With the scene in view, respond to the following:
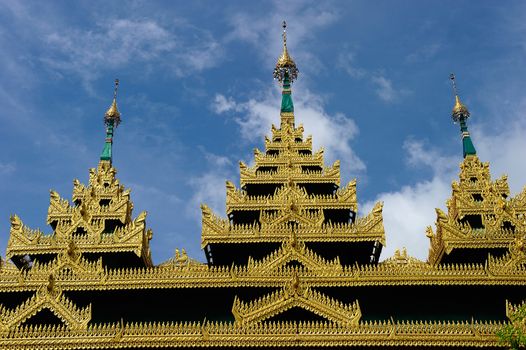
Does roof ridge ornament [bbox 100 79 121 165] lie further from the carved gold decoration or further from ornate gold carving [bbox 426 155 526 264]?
ornate gold carving [bbox 426 155 526 264]

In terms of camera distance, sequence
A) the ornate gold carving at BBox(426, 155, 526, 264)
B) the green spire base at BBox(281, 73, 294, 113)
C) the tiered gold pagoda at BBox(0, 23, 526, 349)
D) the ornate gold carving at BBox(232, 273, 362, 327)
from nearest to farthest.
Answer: the tiered gold pagoda at BBox(0, 23, 526, 349)
the ornate gold carving at BBox(232, 273, 362, 327)
the ornate gold carving at BBox(426, 155, 526, 264)
the green spire base at BBox(281, 73, 294, 113)

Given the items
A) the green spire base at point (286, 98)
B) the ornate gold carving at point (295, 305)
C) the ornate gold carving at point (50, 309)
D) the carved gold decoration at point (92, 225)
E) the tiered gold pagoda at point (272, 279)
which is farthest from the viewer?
the green spire base at point (286, 98)

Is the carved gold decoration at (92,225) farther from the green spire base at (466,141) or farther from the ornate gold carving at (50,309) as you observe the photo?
the green spire base at (466,141)

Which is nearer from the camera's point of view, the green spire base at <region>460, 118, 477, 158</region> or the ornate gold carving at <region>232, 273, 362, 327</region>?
the ornate gold carving at <region>232, 273, 362, 327</region>

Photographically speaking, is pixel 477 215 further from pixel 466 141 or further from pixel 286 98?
pixel 286 98

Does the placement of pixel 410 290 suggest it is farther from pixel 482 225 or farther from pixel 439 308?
pixel 482 225

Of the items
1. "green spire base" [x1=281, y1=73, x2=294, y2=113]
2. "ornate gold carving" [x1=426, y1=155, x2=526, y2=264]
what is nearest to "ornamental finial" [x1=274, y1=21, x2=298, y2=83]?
"green spire base" [x1=281, y1=73, x2=294, y2=113]

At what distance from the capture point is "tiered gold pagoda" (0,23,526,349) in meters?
18.3

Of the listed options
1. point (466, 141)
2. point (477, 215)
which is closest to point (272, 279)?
point (477, 215)

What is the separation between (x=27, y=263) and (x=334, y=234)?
1321 centimetres

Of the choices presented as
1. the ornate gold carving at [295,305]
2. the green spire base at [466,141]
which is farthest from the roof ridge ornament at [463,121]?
the ornate gold carving at [295,305]

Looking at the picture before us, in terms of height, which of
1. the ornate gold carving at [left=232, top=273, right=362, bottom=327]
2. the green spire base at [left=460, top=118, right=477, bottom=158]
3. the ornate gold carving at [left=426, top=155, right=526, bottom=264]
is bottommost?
the ornate gold carving at [left=232, top=273, right=362, bottom=327]

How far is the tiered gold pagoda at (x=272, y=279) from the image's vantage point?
18.3 meters

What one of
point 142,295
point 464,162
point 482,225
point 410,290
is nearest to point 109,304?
point 142,295
